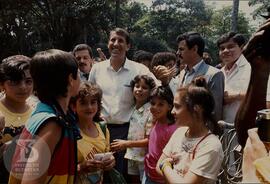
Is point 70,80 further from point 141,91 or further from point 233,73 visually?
point 233,73

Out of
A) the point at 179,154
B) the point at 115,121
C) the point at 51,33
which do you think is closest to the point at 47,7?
the point at 51,33

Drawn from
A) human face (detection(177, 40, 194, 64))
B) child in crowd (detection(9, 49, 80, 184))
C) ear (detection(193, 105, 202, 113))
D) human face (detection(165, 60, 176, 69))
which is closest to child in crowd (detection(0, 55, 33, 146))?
child in crowd (detection(9, 49, 80, 184))

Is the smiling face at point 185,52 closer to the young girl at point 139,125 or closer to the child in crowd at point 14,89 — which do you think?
the young girl at point 139,125

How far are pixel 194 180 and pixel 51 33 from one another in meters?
21.4

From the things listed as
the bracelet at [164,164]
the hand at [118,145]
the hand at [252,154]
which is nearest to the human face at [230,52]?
the hand at [118,145]

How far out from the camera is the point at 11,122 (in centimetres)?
270

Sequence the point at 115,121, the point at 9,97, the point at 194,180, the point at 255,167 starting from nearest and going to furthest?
the point at 255,167 → the point at 194,180 → the point at 9,97 → the point at 115,121

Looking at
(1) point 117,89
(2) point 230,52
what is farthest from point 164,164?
(2) point 230,52

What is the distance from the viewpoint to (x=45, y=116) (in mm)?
1883

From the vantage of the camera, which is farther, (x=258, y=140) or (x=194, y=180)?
(x=194, y=180)

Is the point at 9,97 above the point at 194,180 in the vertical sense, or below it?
above

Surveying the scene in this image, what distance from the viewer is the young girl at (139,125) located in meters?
3.80

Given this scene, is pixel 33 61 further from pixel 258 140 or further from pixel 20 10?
pixel 20 10

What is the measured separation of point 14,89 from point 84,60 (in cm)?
239
